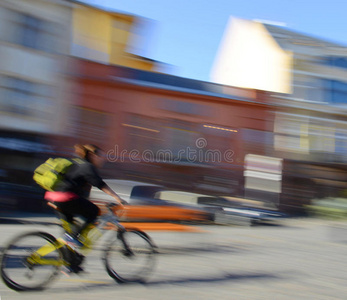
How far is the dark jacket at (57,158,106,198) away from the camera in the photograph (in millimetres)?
4301

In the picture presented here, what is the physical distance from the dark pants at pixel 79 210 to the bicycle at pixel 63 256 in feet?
0.31

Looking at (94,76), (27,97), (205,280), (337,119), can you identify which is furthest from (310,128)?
(205,280)

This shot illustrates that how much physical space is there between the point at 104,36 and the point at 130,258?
17.5 m

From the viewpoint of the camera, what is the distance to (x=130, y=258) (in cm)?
476

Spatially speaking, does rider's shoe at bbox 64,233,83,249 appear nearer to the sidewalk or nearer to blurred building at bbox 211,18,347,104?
the sidewalk

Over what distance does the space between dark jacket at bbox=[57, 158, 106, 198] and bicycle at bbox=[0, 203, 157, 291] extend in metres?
0.38

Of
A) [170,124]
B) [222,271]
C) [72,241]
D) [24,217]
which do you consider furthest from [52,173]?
[170,124]

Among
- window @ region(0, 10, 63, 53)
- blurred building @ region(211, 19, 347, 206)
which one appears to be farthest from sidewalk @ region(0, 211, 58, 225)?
blurred building @ region(211, 19, 347, 206)

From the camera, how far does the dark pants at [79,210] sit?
14.0 feet

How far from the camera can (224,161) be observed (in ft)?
66.7

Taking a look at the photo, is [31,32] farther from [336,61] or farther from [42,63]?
[336,61]

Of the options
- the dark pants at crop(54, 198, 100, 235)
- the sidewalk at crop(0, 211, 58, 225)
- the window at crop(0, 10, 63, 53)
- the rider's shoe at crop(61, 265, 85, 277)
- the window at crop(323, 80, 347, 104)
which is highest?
the window at crop(0, 10, 63, 53)

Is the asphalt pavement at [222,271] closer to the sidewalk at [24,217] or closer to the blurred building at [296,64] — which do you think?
the sidewalk at [24,217]

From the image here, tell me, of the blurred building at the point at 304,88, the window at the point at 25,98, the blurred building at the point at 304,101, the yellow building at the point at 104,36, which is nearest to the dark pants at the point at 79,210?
the window at the point at 25,98
